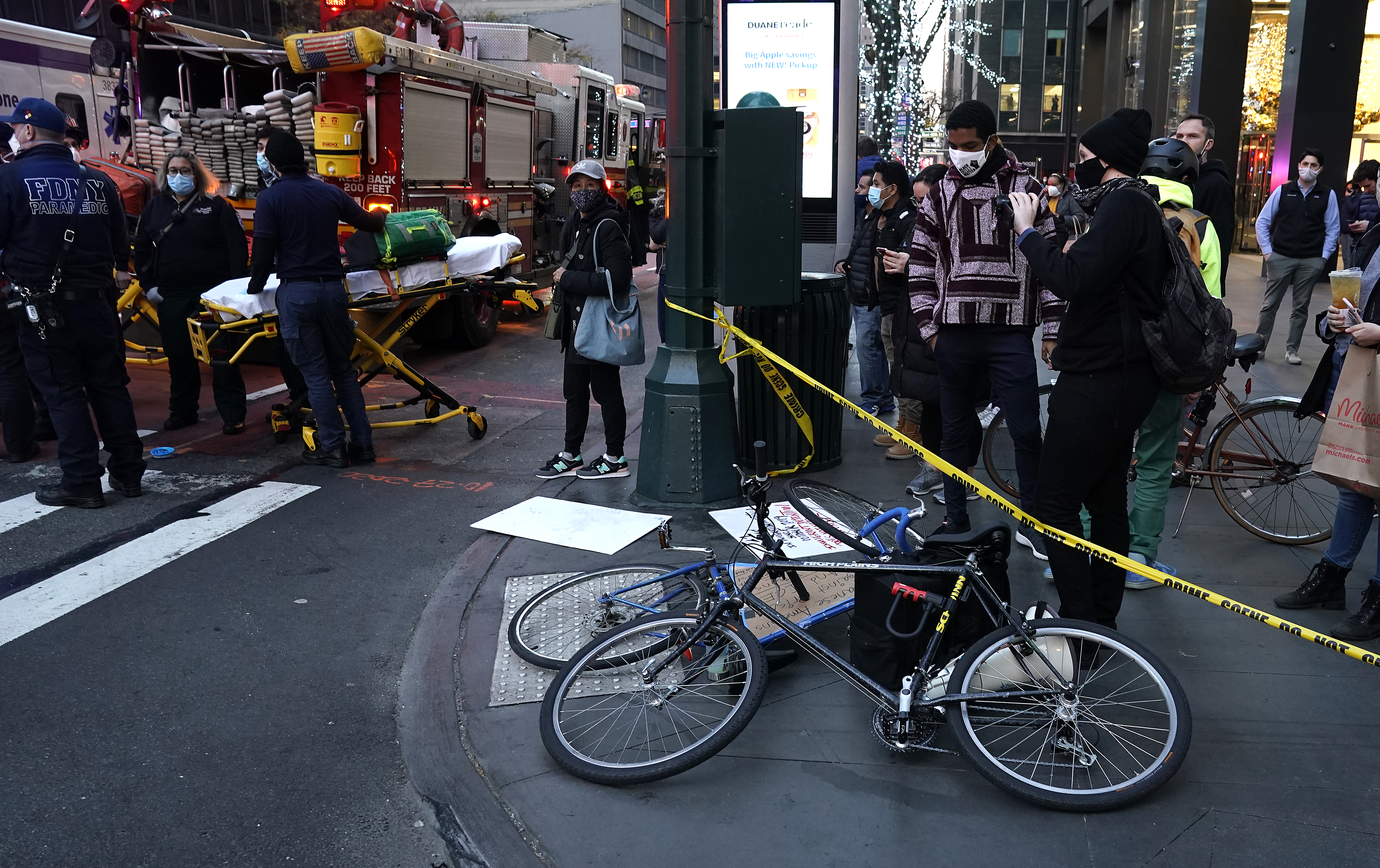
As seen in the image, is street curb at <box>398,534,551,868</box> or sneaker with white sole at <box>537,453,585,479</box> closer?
street curb at <box>398,534,551,868</box>

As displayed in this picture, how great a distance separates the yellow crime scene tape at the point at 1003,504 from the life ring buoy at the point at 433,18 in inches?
341

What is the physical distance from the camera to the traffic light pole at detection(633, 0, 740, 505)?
5852 mm

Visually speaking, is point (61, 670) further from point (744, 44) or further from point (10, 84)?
point (10, 84)

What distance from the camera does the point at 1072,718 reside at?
3.20 meters

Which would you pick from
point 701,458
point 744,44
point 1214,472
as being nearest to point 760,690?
point 701,458

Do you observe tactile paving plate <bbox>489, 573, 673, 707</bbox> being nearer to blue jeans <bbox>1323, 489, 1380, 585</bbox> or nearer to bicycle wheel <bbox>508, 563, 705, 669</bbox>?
bicycle wheel <bbox>508, 563, 705, 669</bbox>

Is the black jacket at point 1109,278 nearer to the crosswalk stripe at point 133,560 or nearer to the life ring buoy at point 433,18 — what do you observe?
the crosswalk stripe at point 133,560

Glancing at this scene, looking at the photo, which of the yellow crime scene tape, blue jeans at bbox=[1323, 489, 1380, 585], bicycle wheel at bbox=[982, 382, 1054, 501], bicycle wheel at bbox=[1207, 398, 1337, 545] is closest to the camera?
the yellow crime scene tape

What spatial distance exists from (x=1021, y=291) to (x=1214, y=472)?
5.78ft

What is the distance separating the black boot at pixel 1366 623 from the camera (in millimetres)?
4160

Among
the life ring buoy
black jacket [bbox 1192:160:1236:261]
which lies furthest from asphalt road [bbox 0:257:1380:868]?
the life ring buoy

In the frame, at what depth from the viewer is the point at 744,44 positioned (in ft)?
32.3

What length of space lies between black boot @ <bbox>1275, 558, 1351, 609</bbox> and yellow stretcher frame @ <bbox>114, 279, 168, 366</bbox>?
7545mm

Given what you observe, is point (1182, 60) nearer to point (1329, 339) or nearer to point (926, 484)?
point (926, 484)
